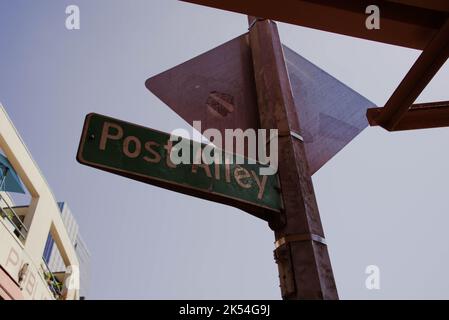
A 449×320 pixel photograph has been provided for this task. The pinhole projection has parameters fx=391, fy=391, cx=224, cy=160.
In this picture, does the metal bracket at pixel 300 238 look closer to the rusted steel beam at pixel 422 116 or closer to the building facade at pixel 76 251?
the rusted steel beam at pixel 422 116

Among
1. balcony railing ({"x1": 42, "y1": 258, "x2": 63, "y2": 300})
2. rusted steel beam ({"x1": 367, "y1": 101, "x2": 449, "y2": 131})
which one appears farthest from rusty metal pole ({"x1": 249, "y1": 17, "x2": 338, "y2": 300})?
balcony railing ({"x1": 42, "y1": 258, "x2": 63, "y2": 300})

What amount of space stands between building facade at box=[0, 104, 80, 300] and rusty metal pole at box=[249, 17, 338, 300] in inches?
336

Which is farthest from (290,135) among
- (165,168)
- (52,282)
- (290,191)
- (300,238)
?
(52,282)

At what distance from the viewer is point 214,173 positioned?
204 centimetres

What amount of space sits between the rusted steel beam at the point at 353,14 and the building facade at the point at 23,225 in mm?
9089

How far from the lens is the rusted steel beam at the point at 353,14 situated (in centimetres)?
180

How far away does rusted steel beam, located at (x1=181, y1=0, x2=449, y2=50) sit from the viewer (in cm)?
180

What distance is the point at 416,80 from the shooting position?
5.74 ft

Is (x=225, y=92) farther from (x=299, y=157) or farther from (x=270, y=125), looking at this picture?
(x=299, y=157)

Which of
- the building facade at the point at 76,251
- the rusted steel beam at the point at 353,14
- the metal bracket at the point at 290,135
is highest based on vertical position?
the building facade at the point at 76,251

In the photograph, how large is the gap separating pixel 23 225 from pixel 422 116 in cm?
1151
